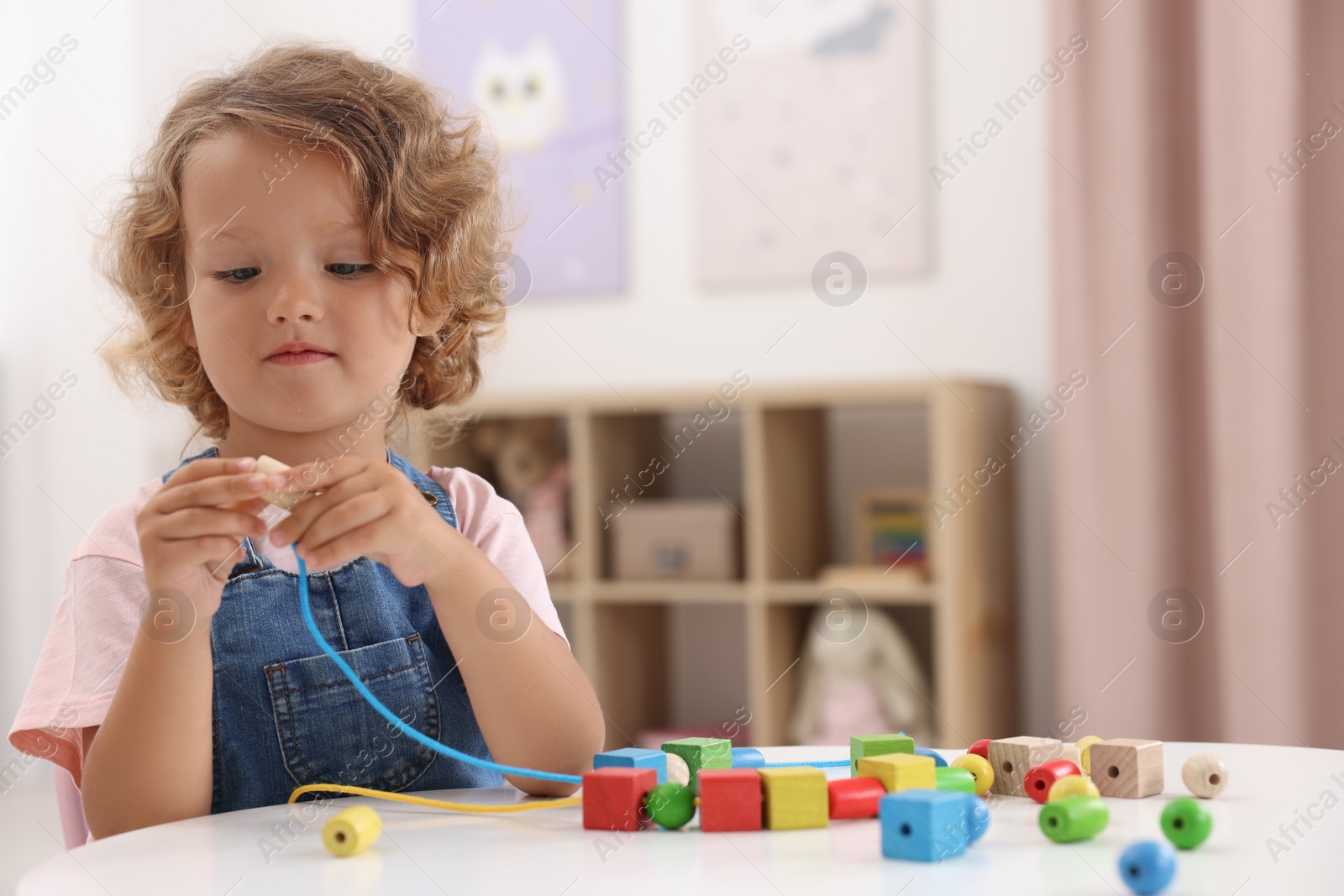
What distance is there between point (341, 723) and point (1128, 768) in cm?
48

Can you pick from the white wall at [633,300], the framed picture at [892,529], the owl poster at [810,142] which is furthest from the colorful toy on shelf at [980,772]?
the owl poster at [810,142]

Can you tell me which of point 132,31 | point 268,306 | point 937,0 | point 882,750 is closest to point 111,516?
point 268,306

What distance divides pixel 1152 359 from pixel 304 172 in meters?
1.63

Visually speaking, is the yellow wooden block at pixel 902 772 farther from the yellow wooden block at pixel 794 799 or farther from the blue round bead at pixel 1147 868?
the blue round bead at pixel 1147 868

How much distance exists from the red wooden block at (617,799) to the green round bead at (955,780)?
0.15 metres

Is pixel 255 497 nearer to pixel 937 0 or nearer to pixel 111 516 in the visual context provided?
pixel 111 516

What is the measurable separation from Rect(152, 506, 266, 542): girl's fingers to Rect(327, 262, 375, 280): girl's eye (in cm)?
25

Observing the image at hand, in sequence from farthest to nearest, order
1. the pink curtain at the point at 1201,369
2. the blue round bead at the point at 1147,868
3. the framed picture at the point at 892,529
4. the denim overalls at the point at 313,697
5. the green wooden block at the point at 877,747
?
the framed picture at the point at 892,529 → the pink curtain at the point at 1201,369 → the denim overalls at the point at 313,697 → the green wooden block at the point at 877,747 → the blue round bead at the point at 1147,868

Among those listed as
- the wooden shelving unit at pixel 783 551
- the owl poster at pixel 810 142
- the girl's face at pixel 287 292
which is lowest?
the wooden shelving unit at pixel 783 551

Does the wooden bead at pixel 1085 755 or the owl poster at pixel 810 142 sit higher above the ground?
the owl poster at pixel 810 142

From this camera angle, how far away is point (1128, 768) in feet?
2.26

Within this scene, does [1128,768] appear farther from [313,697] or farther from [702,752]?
[313,697]

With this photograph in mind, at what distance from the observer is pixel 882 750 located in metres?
0.73

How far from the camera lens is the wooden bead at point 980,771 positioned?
710mm
